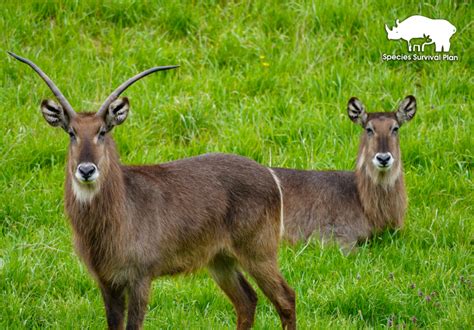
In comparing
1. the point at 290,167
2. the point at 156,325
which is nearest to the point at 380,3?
the point at 290,167

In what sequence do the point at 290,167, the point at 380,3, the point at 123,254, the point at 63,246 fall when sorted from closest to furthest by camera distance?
the point at 123,254 < the point at 63,246 < the point at 290,167 < the point at 380,3

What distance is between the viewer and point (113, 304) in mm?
5816

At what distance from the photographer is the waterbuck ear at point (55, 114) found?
5.77 m

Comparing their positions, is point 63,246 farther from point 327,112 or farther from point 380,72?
point 380,72

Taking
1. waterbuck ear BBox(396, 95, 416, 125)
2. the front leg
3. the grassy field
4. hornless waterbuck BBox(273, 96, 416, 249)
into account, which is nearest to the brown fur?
the front leg

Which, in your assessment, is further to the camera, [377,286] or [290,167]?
[290,167]

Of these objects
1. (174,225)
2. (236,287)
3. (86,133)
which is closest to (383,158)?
(236,287)

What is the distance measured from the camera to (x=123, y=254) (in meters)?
5.74

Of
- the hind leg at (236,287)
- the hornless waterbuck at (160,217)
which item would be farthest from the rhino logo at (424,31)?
the hind leg at (236,287)

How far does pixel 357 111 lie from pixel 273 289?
2439 mm

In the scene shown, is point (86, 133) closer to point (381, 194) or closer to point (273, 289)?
point (273, 289)

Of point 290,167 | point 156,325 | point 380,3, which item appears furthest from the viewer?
point 380,3

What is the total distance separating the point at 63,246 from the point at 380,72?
12.0 feet

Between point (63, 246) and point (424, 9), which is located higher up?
point (424, 9)
